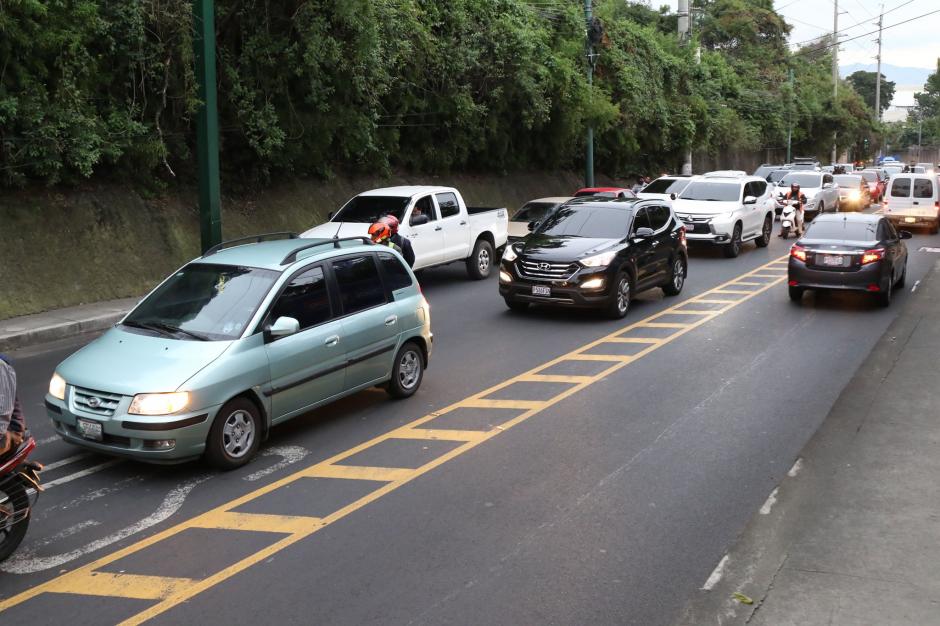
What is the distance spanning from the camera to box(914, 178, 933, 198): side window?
29781 millimetres

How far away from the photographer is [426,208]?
18.0 m

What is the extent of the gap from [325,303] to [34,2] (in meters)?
8.48

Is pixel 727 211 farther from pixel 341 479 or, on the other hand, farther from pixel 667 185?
pixel 341 479

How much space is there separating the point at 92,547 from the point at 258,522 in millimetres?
1130

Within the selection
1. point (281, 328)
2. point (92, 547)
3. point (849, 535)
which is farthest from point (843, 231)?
point (92, 547)

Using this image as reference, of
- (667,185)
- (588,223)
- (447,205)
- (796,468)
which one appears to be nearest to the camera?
(796,468)

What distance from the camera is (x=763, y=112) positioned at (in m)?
62.1

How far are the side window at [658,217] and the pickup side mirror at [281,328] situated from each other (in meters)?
9.61

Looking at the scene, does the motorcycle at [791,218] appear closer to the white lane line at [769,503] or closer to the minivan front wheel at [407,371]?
the minivan front wheel at [407,371]

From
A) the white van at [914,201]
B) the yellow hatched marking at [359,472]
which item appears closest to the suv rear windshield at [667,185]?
the white van at [914,201]

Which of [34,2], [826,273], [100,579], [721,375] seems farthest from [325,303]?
[826,273]

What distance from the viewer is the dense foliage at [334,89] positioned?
→ 15.3m

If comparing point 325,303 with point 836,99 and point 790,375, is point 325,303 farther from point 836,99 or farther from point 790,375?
point 836,99

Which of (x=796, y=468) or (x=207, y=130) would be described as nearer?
(x=796, y=468)
